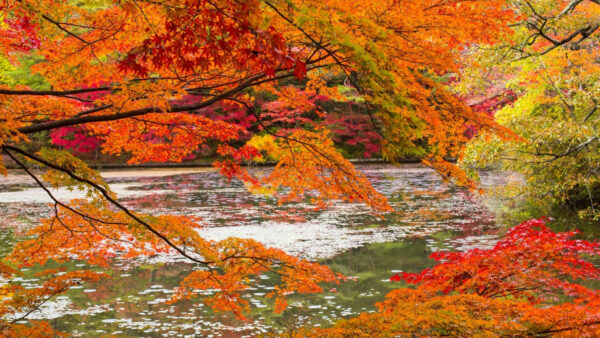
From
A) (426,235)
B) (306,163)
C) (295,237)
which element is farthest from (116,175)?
(306,163)

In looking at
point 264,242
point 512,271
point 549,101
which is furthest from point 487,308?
point 549,101

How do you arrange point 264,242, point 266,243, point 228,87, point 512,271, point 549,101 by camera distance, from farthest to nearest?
point 549,101, point 264,242, point 266,243, point 228,87, point 512,271

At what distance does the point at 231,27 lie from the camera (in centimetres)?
341

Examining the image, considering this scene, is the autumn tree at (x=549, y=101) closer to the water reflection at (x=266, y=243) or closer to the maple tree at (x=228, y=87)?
the water reflection at (x=266, y=243)

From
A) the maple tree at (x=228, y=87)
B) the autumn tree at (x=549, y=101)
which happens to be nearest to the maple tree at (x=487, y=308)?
the maple tree at (x=228, y=87)

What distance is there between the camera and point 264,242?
10.7 meters

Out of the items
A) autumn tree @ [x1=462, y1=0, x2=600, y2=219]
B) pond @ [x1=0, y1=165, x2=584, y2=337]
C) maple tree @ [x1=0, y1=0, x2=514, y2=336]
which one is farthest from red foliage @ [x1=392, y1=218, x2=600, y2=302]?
autumn tree @ [x1=462, y1=0, x2=600, y2=219]

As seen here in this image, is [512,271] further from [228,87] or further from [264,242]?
[264,242]

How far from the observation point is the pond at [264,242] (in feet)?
21.5

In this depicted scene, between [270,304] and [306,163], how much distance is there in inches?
96.2

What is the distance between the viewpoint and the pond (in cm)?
655

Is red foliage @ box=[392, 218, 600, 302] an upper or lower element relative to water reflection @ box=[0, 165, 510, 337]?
upper

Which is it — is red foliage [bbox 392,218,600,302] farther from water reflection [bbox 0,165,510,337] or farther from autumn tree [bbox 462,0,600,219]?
autumn tree [bbox 462,0,600,219]

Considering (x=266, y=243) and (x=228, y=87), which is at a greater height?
(x=228, y=87)
